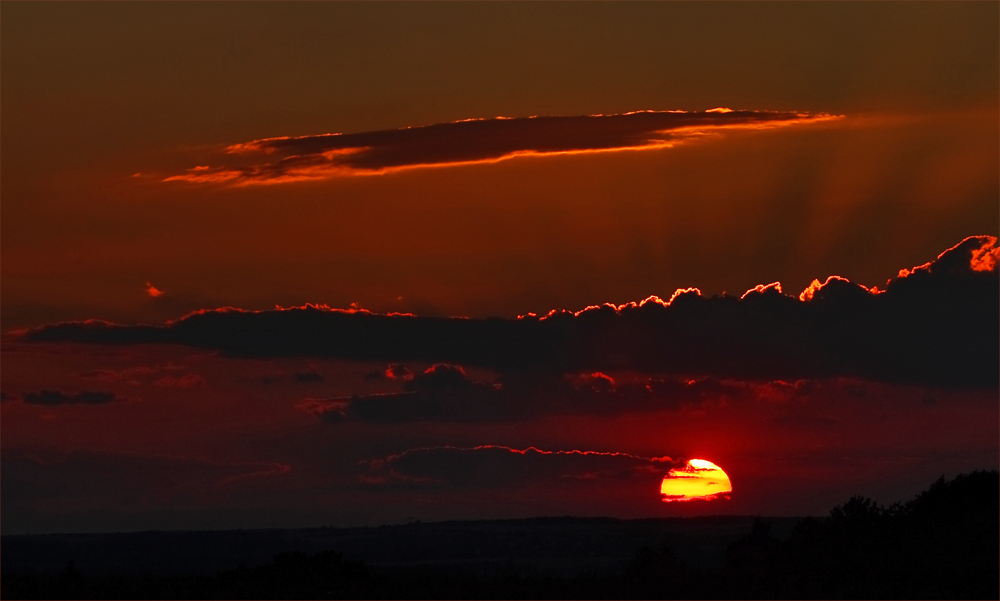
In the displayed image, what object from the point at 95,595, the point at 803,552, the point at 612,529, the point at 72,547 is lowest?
the point at 95,595

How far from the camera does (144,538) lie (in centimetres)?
13025

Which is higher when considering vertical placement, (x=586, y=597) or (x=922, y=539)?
(x=922, y=539)

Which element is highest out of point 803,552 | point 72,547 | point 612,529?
point 612,529

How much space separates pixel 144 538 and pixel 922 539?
96.0 meters

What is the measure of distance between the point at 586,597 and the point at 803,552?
1000 centimetres

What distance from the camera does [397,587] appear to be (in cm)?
5259

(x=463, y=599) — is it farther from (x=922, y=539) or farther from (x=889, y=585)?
(x=922, y=539)

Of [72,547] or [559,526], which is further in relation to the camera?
[559,526]

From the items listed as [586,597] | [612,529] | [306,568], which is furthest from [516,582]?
[612,529]

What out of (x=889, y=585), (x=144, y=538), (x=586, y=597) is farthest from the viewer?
(x=144, y=538)

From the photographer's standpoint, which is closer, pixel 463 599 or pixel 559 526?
pixel 463 599

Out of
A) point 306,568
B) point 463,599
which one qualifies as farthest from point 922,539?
point 306,568

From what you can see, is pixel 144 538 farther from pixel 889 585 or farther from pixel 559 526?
pixel 889 585

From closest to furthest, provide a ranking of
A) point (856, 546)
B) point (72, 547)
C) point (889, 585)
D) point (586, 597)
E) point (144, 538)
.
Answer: point (889, 585)
point (586, 597)
point (856, 546)
point (72, 547)
point (144, 538)
